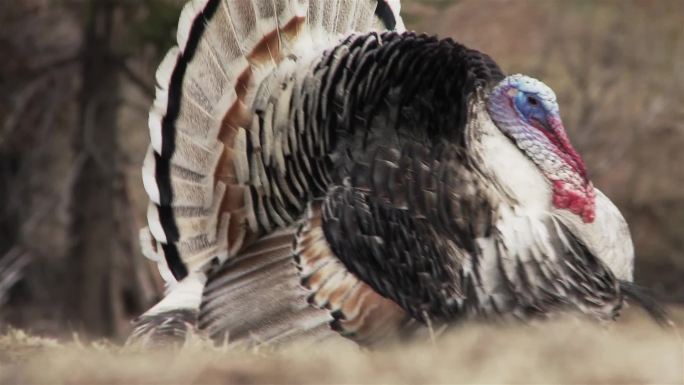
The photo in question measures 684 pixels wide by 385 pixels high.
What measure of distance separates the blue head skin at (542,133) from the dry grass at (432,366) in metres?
1.13

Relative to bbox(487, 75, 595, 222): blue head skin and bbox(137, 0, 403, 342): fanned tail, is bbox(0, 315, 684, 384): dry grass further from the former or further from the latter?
bbox(137, 0, 403, 342): fanned tail

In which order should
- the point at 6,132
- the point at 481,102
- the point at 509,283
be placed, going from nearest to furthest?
the point at 509,283 < the point at 481,102 < the point at 6,132

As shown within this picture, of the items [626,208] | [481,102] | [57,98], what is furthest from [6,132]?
[481,102]

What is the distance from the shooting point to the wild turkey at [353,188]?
3229mm

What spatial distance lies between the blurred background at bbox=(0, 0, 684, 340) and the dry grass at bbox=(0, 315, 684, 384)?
7019 mm

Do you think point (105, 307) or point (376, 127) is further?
point (105, 307)

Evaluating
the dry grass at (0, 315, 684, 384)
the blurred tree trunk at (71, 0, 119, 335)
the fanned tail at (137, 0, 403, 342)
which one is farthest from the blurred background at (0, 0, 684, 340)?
the dry grass at (0, 315, 684, 384)

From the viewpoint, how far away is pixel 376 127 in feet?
11.6

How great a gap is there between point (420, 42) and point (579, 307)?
3.30 ft

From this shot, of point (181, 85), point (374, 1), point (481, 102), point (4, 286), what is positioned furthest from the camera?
point (4, 286)

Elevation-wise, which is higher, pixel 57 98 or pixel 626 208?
pixel 57 98

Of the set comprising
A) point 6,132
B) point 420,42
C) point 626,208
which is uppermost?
point 6,132

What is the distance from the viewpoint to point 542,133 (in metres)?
3.52

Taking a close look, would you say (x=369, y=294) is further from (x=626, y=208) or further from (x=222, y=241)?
(x=626, y=208)
